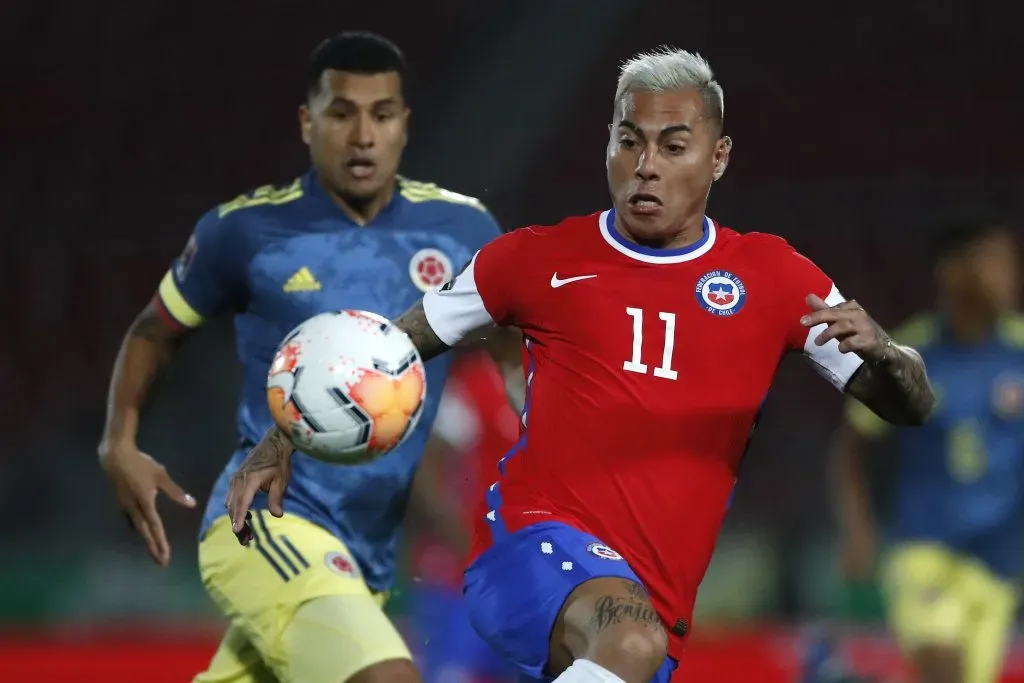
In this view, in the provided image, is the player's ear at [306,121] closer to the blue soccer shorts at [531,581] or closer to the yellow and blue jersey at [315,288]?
the yellow and blue jersey at [315,288]

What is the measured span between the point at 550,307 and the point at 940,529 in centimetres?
361

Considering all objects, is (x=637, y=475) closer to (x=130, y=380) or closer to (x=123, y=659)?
(x=130, y=380)

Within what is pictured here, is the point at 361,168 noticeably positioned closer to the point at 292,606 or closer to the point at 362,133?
the point at 362,133

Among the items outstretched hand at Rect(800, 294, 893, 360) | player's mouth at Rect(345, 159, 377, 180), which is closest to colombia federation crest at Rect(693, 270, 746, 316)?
outstretched hand at Rect(800, 294, 893, 360)

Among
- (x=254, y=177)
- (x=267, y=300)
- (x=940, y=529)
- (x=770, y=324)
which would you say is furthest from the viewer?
(x=254, y=177)

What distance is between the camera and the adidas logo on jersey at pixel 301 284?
4.79 meters

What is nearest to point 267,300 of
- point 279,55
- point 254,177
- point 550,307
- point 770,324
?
point 550,307

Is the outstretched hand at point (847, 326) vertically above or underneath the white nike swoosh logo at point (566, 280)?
above

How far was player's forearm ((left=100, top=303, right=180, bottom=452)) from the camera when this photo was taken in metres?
4.87

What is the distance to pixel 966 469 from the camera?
7.05m

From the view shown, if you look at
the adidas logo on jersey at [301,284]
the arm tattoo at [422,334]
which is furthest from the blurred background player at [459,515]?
the arm tattoo at [422,334]

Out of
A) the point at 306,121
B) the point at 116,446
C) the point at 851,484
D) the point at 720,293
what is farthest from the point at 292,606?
the point at 851,484

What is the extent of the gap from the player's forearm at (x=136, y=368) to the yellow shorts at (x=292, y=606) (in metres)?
0.45

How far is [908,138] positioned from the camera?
15875mm
